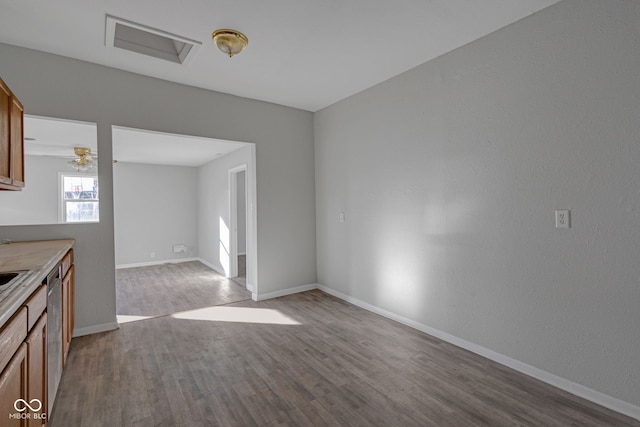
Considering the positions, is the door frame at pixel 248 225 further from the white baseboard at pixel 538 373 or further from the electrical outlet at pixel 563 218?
the electrical outlet at pixel 563 218

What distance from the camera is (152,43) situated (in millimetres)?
2912

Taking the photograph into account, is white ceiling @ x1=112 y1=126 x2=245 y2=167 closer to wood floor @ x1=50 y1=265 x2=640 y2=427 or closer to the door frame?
the door frame

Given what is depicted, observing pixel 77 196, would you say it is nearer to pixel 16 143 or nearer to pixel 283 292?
pixel 16 143

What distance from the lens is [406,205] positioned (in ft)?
10.8

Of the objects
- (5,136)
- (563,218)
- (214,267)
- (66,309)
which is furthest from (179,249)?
(563,218)

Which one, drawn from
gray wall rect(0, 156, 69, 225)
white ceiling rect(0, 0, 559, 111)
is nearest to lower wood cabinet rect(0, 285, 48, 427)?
white ceiling rect(0, 0, 559, 111)

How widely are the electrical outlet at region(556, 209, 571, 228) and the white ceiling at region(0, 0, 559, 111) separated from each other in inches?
56.7

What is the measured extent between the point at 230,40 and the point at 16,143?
5.91 ft

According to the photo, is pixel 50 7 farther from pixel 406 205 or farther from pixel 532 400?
pixel 532 400

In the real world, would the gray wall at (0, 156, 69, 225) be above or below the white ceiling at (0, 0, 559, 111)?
below

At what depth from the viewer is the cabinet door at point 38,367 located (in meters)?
1.40

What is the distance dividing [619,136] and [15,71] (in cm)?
462

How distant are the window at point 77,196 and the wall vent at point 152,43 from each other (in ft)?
15.3

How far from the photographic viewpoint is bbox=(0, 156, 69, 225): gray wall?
240 inches
